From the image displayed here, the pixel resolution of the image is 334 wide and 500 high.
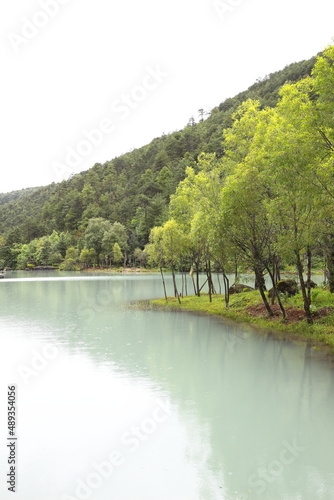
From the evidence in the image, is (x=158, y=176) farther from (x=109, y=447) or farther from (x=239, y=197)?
(x=109, y=447)

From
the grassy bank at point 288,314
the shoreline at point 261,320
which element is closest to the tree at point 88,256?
the shoreline at point 261,320

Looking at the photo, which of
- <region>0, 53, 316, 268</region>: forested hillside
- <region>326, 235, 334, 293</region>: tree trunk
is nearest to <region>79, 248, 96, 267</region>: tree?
<region>0, 53, 316, 268</region>: forested hillside

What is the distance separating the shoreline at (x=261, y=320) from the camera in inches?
764

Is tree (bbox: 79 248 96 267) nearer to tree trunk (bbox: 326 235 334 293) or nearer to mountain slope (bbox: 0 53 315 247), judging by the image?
mountain slope (bbox: 0 53 315 247)

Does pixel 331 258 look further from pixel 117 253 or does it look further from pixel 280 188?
pixel 117 253

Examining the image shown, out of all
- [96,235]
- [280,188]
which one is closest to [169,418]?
[280,188]

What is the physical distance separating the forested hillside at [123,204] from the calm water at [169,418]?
9673cm

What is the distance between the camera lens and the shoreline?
63.7 feet

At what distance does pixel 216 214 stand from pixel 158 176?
13922 centimetres

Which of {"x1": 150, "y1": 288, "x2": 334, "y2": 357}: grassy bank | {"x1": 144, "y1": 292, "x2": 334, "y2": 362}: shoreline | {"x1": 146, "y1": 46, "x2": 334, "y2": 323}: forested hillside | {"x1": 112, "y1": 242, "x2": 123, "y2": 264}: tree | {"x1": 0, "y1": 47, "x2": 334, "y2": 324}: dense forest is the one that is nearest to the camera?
{"x1": 146, "y1": 46, "x2": 334, "y2": 323}: forested hillside

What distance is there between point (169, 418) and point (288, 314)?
49.8 feet

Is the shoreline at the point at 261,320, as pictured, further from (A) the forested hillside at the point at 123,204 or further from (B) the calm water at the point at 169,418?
(A) the forested hillside at the point at 123,204

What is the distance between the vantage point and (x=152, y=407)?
1212 centimetres

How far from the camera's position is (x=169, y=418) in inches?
444
